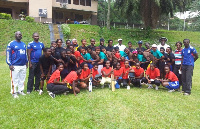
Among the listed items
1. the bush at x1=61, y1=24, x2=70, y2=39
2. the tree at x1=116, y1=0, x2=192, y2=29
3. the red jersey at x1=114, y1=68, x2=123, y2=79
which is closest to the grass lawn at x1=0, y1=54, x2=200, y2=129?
the red jersey at x1=114, y1=68, x2=123, y2=79

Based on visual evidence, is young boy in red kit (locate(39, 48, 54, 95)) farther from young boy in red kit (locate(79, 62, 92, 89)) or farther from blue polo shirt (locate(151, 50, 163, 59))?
blue polo shirt (locate(151, 50, 163, 59))

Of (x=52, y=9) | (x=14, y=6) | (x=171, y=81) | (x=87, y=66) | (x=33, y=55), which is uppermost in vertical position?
(x=14, y=6)

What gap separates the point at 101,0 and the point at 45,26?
22366 mm

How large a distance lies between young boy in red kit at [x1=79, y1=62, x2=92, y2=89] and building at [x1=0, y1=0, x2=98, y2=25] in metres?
19.8

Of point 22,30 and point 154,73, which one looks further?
point 22,30

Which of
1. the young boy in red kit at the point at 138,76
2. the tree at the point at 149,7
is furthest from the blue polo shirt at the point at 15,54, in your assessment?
the tree at the point at 149,7

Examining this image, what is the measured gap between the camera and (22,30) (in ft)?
65.7

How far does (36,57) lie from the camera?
6152 mm

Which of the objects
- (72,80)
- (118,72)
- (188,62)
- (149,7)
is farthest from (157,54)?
(149,7)

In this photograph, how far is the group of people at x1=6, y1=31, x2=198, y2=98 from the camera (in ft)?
19.4

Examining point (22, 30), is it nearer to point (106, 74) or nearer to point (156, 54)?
point (106, 74)

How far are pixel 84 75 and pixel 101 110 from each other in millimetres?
2317

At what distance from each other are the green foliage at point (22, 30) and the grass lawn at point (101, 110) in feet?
44.6

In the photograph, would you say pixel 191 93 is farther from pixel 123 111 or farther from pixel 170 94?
pixel 123 111
